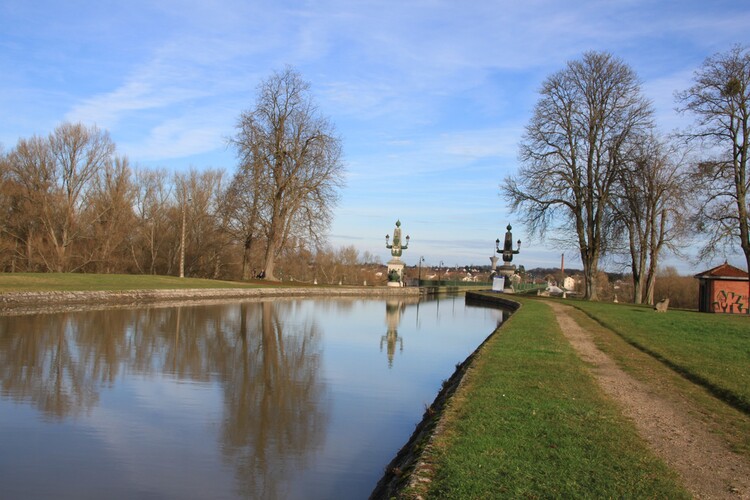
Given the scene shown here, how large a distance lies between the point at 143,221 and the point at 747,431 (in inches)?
2173

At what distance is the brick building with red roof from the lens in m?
29.0

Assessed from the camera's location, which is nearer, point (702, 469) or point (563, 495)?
point (563, 495)

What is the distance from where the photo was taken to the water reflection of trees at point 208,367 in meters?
7.55

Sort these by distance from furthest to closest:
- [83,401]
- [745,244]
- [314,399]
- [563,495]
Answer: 1. [745,244]
2. [314,399]
3. [83,401]
4. [563,495]

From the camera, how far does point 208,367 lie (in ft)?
40.3

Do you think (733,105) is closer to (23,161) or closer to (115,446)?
(115,446)

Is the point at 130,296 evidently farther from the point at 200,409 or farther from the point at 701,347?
the point at 701,347

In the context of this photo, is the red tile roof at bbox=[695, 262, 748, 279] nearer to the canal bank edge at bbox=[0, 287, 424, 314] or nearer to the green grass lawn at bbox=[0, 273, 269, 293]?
the canal bank edge at bbox=[0, 287, 424, 314]

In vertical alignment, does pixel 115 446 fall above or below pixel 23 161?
below

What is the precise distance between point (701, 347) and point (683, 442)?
30.1 feet

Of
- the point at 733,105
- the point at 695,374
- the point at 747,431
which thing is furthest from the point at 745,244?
the point at 747,431

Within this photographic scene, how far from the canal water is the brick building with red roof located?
17.4m

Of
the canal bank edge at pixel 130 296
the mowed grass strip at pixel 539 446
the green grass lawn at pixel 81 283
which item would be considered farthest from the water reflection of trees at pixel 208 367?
the green grass lawn at pixel 81 283

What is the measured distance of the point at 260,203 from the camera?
44188 millimetres
